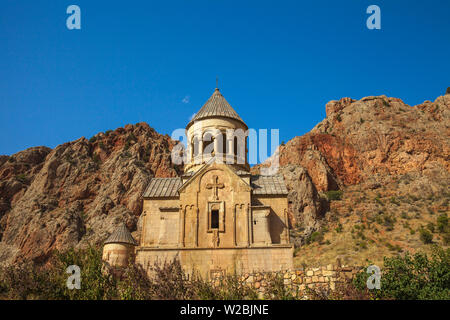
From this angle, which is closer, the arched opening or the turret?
the turret

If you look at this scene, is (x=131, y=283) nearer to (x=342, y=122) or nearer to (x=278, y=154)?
(x=278, y=154)

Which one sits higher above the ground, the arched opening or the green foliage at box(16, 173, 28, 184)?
the green foliage at box(16, 173, 28, 184)

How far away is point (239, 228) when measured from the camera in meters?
14.7

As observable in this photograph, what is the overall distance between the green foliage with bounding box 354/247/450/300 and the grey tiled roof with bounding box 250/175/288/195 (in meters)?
5.62

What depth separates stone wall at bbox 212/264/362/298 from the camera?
33.6ft

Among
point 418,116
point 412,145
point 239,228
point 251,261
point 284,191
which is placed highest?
point 418,116

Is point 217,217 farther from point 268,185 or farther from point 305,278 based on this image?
point 305,278

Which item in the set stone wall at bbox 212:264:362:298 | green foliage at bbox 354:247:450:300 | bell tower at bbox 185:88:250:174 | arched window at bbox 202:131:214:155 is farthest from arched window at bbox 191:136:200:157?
green foliage at bbox 354:247:450:300

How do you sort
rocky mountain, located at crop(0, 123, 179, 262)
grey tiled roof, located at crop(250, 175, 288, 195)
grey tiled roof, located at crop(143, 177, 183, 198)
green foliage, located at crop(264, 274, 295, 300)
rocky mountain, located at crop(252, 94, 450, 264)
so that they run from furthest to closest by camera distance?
rocky mountain, located at crop(0, 123, 179, 262), rocky mountain, located at crop(252, 94, 450, 264), grey tiled roof, located at crop(143, 177, 183, 198), grey tiled roof, located at crop(250, 175, 288, 195), green foliage, located at crop(264, 274, 295, 300)

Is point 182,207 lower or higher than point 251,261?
higher

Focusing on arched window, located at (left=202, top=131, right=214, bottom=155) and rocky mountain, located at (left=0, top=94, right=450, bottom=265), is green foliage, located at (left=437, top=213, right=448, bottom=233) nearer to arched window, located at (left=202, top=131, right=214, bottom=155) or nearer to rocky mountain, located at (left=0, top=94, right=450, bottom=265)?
rocky mountain, located at (left=0, top=94, right=450, bottom=265)

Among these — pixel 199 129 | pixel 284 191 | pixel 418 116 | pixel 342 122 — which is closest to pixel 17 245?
pixel 199 129
